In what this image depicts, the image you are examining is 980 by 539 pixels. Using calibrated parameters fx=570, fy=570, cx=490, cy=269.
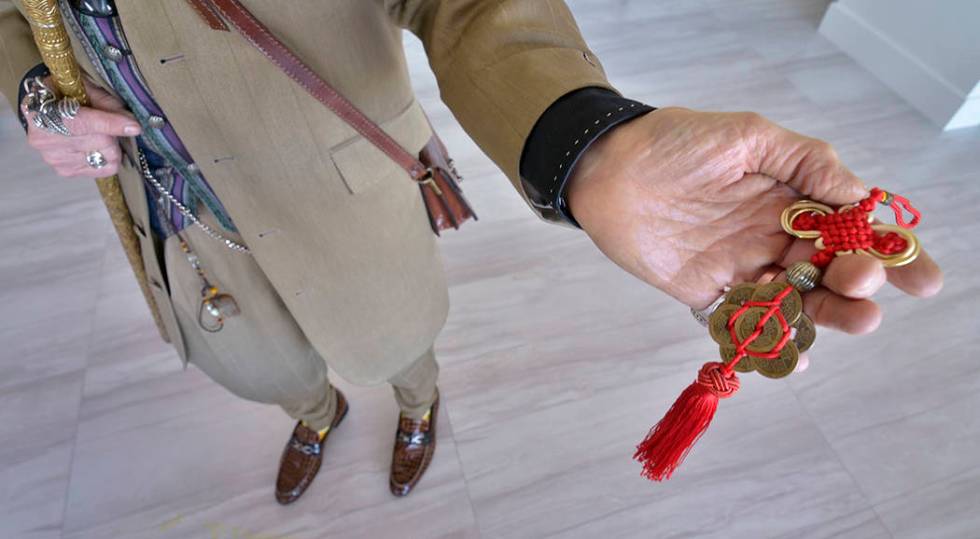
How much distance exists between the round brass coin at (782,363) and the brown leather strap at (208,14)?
57cm

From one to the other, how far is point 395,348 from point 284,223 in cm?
32

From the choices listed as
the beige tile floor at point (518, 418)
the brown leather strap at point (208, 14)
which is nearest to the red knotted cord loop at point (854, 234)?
the brown leather strap at point (208, 14)

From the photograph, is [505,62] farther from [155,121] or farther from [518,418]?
[518,418]

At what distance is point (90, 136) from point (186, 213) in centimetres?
14

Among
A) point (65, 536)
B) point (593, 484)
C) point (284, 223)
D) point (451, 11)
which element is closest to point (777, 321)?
point (451, 11)

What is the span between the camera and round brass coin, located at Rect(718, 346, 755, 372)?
511 mm

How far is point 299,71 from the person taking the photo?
538 mm

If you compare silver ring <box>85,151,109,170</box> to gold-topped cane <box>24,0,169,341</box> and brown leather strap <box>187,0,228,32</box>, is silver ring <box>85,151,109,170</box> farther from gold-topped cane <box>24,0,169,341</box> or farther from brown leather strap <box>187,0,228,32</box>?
brown leather strap <box>187,0,228,32</box>

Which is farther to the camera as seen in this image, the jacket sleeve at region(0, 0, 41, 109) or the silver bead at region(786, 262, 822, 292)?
the jacket sleeve at region(0, 0, 41, 109)

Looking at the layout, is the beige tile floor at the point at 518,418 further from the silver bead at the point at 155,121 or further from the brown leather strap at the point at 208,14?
the brown leather strap at the point at 208,14

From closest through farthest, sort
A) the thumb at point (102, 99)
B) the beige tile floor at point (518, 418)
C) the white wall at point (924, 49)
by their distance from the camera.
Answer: the thumb at point (102, 99) → the beige tile floor at point (518, 418) → the white wall at point (924, 49)

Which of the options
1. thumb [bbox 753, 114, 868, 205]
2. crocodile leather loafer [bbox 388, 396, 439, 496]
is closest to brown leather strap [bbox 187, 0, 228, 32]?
thumb [bbox 753, 114, 868, 205]

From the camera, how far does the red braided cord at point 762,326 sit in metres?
0.48

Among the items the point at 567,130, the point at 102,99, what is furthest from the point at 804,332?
the point at 102,99
